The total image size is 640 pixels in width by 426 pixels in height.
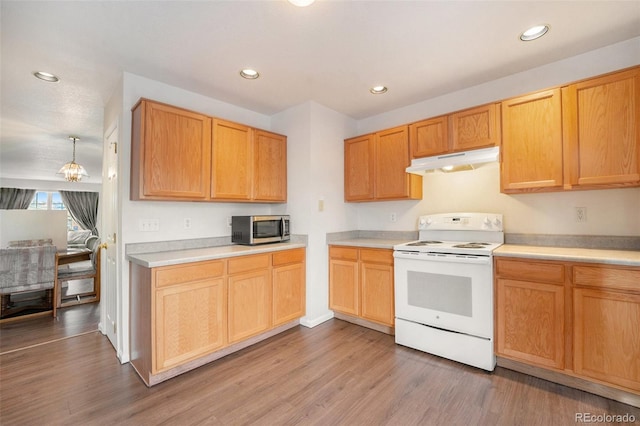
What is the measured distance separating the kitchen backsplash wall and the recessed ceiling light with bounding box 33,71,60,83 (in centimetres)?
356

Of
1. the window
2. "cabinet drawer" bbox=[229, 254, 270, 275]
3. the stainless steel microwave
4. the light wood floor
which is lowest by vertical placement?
the light wood floor

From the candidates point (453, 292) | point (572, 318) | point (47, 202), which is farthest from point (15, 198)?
point (572, 318)

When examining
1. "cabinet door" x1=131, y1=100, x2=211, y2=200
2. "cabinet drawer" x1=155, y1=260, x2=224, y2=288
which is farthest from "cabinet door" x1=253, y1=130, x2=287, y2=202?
"cabinet drawer" x1=155, y1=260, x2=224, y2=288

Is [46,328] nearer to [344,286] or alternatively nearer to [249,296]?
[249,296]

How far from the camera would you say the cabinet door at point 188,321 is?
203 cm

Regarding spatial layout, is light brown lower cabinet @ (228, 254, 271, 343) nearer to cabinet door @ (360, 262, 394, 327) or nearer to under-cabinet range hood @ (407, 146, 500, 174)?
cabinet door @ (360, 262, 394, 327)

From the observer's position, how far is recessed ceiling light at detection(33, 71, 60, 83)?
246cm

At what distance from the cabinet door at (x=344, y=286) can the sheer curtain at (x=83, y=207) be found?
926cm

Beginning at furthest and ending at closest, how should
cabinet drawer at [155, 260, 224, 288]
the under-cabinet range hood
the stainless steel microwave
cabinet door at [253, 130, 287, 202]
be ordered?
1. cabinet door at [253, 130, 287, 202]
2. the stainless steel microwave
3. the under-cabinet range hood
4. cabinet drawer at [155, 260, 224, 288]

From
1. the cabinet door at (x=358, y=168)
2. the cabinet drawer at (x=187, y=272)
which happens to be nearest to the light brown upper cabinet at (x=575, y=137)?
the cabinet door at (x=358, y=168)

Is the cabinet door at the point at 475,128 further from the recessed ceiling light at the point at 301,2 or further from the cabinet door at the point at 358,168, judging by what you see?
the recessed ceiling light at the point at 301,2

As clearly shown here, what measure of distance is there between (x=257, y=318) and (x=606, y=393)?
2.61 m

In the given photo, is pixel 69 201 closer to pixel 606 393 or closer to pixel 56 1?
pixel 56 1

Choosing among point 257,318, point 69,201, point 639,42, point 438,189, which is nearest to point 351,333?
point 257,318
